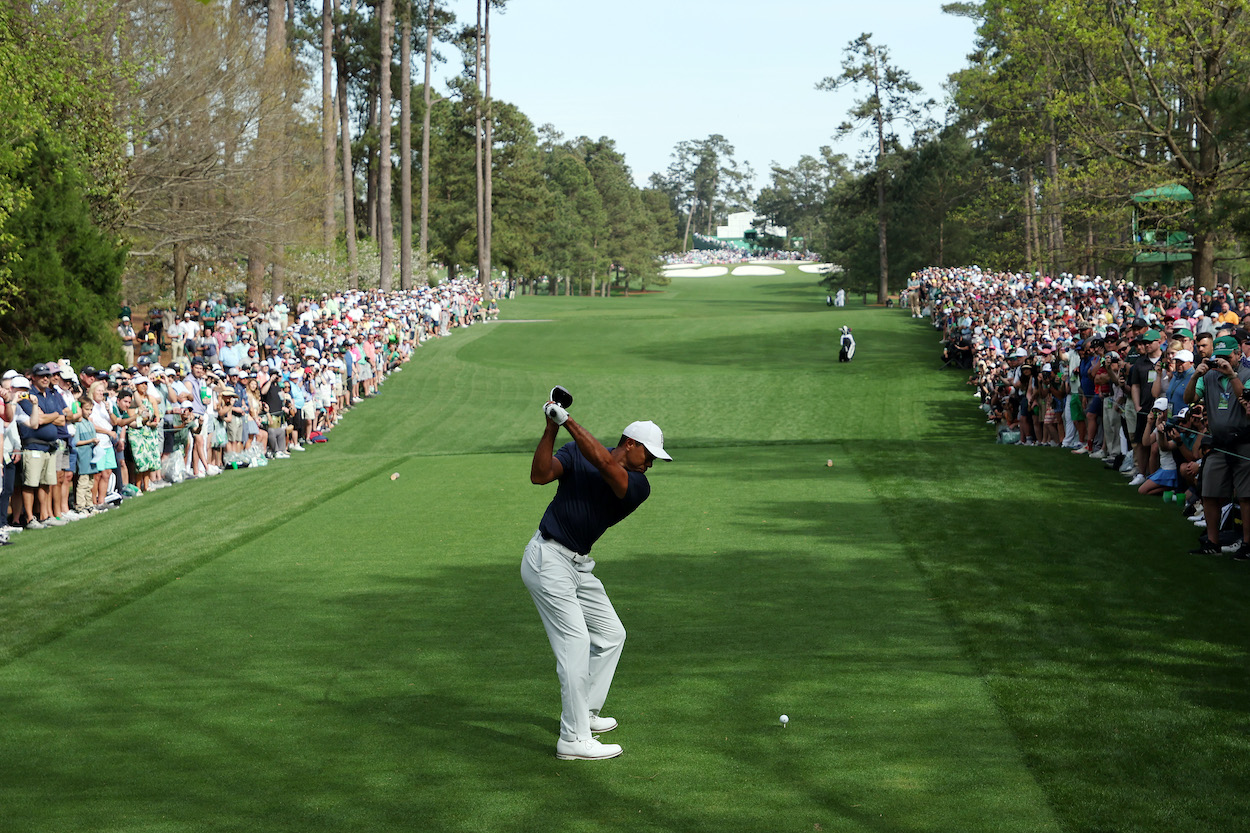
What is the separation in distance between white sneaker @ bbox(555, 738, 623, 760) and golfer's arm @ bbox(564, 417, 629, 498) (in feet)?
4.56

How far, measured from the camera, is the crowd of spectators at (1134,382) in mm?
11297

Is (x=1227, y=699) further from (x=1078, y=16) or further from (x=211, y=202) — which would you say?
(x=211, y=202)

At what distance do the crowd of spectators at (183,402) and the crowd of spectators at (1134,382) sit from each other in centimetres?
1321

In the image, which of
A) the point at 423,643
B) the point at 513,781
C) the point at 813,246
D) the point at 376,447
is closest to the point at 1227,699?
the point at 513,781

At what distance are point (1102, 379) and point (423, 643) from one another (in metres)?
12.8

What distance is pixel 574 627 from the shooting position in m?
6.81

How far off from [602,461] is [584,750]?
1613 millimetres

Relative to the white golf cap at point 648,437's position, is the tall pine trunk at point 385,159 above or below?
above

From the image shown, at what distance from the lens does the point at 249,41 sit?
109 ft

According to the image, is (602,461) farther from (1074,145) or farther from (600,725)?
(1074,145)

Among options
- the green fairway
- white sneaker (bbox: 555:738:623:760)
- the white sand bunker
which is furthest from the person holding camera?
the white sand bunker

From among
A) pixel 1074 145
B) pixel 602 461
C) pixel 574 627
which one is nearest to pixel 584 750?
pixel 574 627

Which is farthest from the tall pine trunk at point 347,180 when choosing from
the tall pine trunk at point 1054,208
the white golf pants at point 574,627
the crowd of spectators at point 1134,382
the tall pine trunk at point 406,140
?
the white golf pants at point 574,627

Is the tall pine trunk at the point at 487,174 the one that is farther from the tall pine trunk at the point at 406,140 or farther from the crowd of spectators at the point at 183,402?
the crowd of spectators at the point at 183,402
